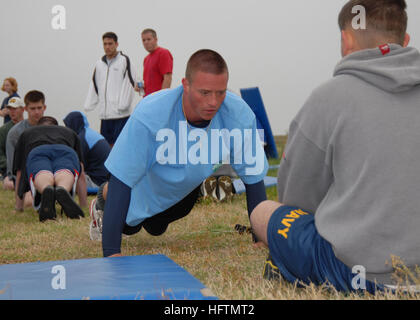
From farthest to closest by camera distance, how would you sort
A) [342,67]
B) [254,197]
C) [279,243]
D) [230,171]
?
[230,171] → [254,197] → [279,243] → [342,67]

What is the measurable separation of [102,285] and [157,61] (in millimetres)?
5897

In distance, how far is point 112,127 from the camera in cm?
805

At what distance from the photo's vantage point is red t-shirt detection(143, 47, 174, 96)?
7.53 m

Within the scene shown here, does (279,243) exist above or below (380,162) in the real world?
below

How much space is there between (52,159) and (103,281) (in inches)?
146

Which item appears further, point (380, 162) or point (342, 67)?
point (342, 67)

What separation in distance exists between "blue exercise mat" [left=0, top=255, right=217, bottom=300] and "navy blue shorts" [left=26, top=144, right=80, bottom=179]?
285cm

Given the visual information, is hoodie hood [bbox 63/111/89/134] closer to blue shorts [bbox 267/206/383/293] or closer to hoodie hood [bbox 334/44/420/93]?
blue shorts [bbox 267/206/383/293]

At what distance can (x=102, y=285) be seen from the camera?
2.05 metres

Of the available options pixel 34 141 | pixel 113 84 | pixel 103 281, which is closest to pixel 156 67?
pixel 113 84

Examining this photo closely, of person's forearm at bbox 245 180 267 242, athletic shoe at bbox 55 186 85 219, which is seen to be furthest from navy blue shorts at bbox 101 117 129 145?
person's forearm at bbox 245 180 267 242

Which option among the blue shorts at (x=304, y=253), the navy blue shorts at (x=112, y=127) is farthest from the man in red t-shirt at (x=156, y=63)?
the blue shorts at (x=304, y=253)

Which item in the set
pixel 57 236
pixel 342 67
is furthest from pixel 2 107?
pixel 342 67
